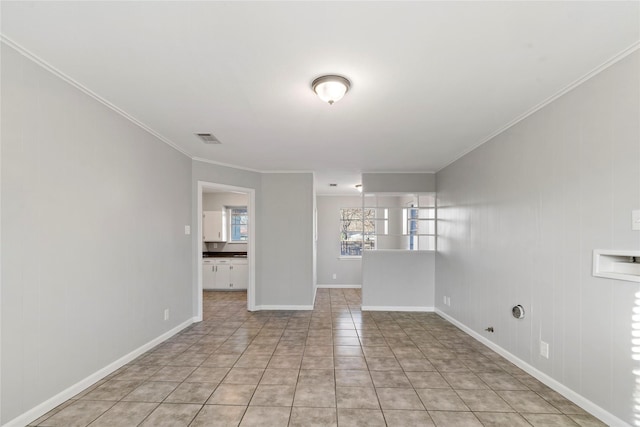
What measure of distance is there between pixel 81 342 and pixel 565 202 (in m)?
3.99

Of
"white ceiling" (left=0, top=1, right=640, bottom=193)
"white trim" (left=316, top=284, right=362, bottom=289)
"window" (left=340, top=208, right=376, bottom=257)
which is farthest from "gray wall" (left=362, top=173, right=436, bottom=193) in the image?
"white trim" (left=316, top=284, right=362, bottom=289)

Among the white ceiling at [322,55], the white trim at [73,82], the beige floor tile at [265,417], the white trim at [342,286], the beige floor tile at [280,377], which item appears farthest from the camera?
the white trim at [342,286]

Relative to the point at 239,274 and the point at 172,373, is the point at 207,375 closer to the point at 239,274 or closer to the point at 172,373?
the point at 172,373

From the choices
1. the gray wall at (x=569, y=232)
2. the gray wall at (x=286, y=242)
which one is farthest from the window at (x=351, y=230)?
the gray wall at (x=569, y=232)

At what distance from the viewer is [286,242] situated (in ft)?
18.7

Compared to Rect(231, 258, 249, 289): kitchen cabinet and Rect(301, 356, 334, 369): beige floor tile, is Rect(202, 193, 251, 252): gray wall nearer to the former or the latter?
Rect(231, 258, 249, 289): kitchen cabinet

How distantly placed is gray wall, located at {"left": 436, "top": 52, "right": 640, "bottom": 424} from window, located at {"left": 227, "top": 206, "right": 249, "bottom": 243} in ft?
18.9

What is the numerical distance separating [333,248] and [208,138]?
16.7 ft

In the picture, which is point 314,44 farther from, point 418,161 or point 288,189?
point 288,189

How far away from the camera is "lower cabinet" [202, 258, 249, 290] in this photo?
23.9 feet

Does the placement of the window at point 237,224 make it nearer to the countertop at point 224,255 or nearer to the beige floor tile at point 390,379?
the countertop at point 224,255

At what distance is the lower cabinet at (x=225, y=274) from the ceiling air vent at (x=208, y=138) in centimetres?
387

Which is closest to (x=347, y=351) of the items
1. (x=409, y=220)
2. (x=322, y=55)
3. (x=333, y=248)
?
(x=409, y=220)

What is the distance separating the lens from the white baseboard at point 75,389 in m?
2.09
